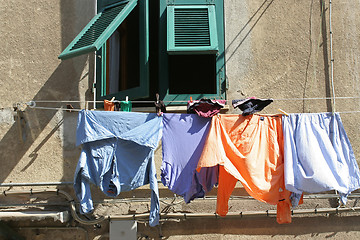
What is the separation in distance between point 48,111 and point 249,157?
126 inches

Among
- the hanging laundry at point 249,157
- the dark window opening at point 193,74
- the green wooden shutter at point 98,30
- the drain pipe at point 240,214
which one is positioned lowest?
the drain pipe at point 240,214

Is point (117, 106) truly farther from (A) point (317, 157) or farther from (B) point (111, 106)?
(A) point (317, 157)

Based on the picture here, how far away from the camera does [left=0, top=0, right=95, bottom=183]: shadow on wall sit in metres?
6.72

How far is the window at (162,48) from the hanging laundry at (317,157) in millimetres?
1415

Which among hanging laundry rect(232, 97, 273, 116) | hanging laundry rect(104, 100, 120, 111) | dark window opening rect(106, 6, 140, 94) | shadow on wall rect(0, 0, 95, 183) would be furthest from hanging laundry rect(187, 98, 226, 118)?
shadow on wall rect(0, 0, 95, 183)

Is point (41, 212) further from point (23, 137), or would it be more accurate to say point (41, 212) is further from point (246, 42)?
point (246, 42)

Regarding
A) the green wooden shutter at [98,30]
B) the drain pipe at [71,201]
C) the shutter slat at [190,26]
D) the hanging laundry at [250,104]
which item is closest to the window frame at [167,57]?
the shutter slat at [190,26]

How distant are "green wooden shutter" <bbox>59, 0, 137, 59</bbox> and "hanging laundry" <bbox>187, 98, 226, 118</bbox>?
1529mm

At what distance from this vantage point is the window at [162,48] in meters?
6.36

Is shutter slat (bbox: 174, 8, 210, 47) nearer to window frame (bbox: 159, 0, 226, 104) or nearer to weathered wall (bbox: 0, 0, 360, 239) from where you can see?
window frame (bbox: 159, 0, 226, 104)

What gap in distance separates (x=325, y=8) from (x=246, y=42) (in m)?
1.35

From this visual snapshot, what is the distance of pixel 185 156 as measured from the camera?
227 inches

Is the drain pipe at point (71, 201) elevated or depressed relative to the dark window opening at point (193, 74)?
depressed

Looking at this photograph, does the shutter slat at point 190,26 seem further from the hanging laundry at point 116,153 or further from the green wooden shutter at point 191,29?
the hanging laundry at point 116,153
